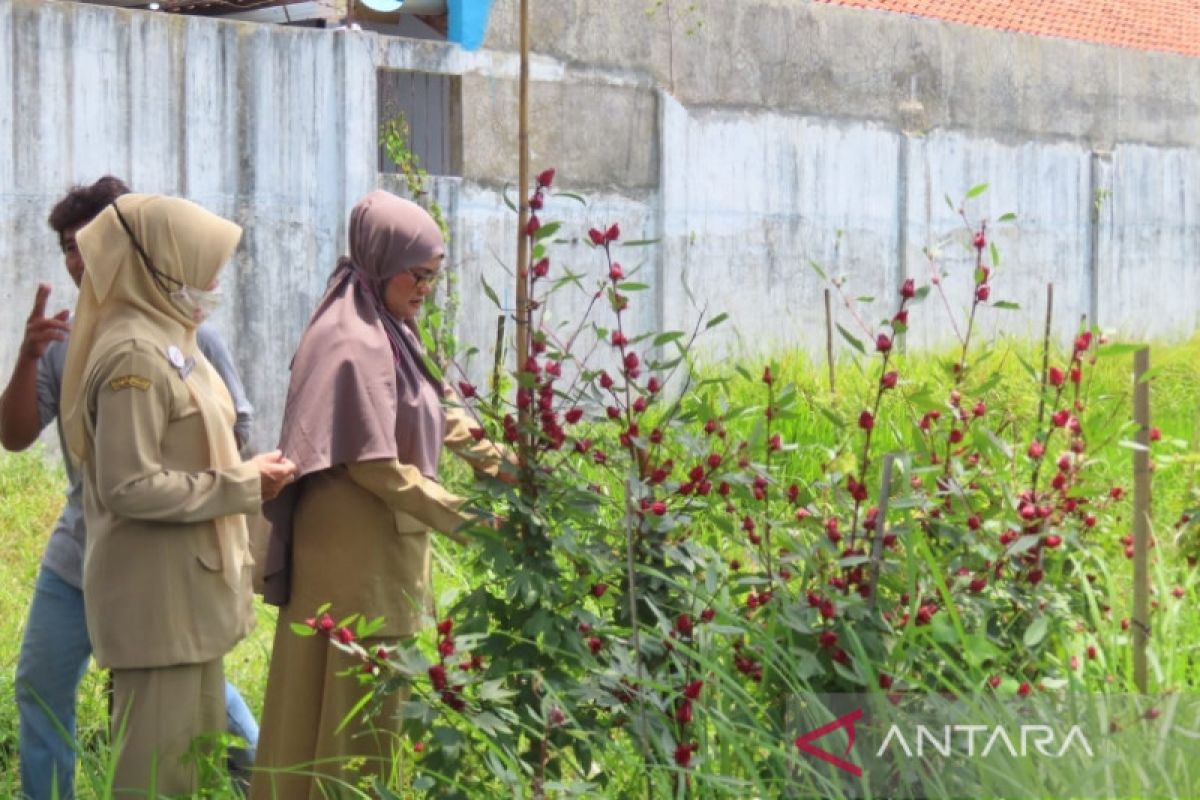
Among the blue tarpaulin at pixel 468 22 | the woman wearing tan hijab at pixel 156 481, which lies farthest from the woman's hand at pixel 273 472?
the blue tarpaulin at pixel 468 22

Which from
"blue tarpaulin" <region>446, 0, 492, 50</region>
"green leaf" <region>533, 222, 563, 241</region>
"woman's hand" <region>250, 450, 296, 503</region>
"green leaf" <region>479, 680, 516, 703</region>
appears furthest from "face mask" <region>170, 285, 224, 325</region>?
"blue tarpaulin" <region>446, 0, 492, 50</region>

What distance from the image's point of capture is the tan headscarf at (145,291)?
4.01m

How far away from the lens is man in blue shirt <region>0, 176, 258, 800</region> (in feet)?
14.4

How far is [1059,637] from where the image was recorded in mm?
3457

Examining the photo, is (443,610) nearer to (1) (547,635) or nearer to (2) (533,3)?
(1) (547,635)

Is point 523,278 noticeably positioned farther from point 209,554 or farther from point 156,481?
point 209,554

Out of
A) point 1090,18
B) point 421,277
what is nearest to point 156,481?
point 421,277

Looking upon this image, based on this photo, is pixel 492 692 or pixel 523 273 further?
pixel 523 273

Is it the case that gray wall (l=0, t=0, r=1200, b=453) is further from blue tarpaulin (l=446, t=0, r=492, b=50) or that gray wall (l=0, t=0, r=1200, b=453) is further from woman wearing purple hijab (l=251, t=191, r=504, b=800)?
woman wearing purple hijab (l=251, t=191, r=504, b=800)

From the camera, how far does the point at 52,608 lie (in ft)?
14.4

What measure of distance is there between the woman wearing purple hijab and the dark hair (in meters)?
0.67

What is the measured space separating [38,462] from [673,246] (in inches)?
178

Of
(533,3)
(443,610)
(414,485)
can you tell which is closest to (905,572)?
(443,610)

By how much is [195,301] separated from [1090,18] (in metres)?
14.7
